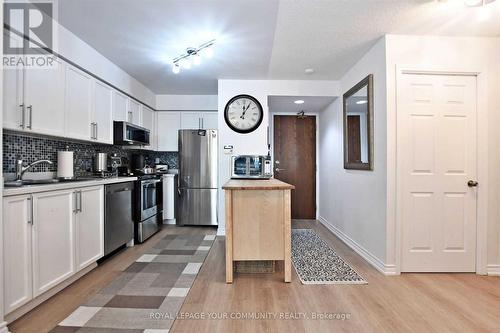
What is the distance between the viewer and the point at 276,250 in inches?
94.5

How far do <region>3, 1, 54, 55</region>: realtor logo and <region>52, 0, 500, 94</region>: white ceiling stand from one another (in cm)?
14

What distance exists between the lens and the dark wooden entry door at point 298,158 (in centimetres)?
517

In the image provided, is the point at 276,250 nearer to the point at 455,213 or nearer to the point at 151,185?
the point at 455,213

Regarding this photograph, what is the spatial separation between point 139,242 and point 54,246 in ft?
4.93

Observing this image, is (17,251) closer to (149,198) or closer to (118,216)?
(118,216)

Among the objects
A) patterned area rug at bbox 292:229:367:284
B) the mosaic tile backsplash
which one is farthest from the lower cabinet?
patterned area rug at bbox 292:229:367:284

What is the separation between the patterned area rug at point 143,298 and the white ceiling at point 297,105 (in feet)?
8.86

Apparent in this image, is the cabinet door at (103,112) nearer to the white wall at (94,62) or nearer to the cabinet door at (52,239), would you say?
the white wall at (94,62)

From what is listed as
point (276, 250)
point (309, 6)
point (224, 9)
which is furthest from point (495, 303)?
point (224, 9)

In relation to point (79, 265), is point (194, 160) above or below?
above

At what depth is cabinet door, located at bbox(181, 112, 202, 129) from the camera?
471 centimetres

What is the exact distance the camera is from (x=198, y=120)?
472 cm

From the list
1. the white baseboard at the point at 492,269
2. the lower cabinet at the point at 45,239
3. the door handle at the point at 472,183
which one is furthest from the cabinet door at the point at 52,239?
the white baseboard at the point at 492,269

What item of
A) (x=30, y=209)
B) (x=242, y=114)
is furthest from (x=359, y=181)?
(x=30, y=209)
